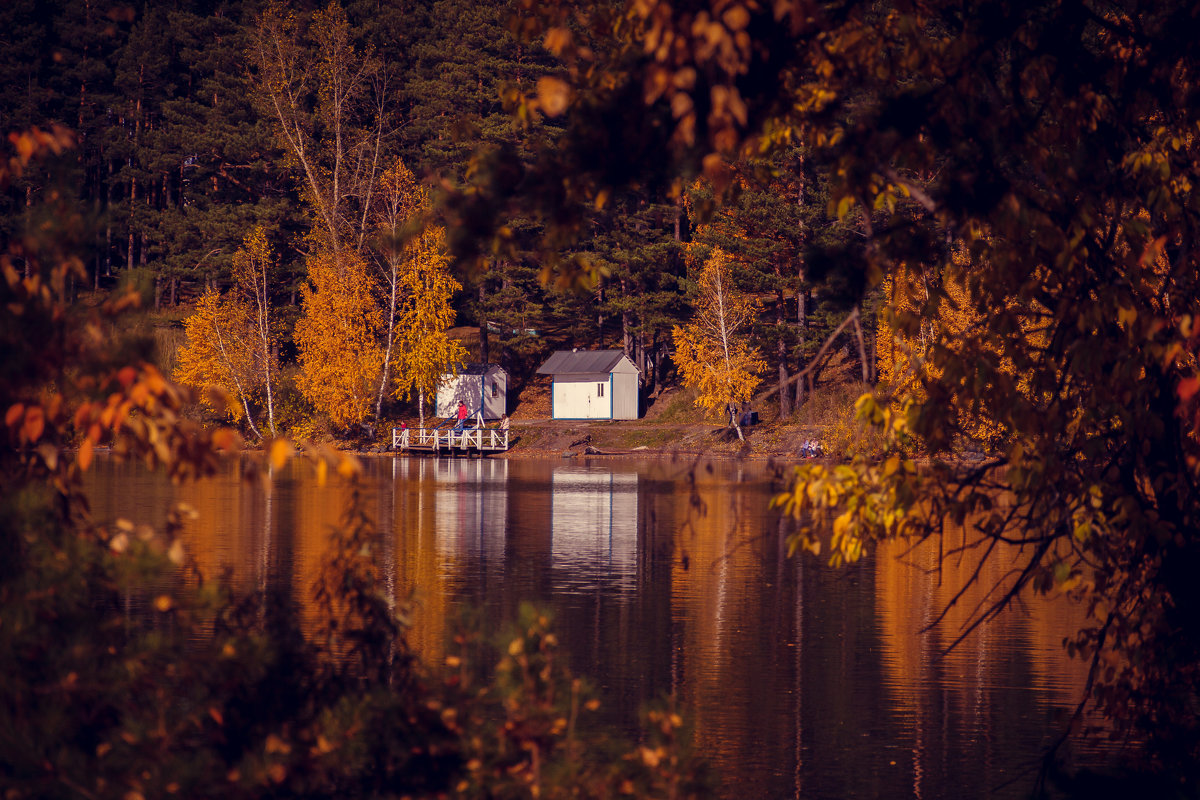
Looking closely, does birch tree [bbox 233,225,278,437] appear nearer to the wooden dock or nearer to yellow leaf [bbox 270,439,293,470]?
the wooden dock

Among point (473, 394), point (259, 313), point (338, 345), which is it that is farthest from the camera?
point (473, 394)

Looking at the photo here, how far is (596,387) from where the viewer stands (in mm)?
72500

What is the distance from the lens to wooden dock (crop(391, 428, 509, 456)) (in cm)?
6706

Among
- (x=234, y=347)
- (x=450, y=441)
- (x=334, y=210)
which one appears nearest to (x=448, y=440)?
(x=450, y=441)

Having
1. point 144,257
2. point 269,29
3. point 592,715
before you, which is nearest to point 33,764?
point 592,715

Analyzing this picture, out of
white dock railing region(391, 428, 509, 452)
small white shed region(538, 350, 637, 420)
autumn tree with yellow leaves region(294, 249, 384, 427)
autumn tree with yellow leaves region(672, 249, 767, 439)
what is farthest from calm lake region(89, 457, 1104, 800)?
small white shed region(538, 350, 637, 420)

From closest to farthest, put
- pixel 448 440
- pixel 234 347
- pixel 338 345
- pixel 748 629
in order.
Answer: pixel 748 629 < pixel 338 345 < pixel 234 347 < pixel 448 440

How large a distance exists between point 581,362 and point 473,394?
6657 millimetres

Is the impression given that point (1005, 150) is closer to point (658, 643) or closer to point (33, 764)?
point (33, 764)

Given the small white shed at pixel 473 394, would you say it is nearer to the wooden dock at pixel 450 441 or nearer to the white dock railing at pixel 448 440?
the white dock railing at pixel 448 440

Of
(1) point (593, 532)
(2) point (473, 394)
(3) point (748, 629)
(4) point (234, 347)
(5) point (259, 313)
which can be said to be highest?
(5) point (259, 313)

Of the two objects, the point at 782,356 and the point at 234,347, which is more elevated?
the point at 234,347

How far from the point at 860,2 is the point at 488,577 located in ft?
47.6

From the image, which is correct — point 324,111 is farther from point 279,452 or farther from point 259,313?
point 279,452
